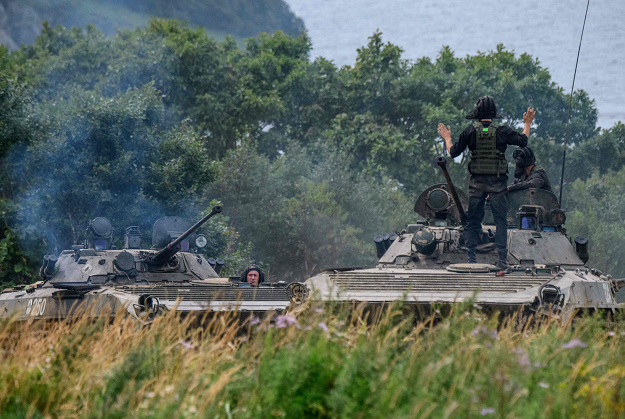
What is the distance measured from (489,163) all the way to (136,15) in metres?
46.7

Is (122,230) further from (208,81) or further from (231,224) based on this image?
(208,81)

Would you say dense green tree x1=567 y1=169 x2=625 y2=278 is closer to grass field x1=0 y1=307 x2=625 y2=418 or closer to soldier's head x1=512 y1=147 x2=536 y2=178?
soldier's head x1=512 y1=147 x2=536 y2=178

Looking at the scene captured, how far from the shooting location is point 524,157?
38.5 feet

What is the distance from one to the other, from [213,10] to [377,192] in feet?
88.9

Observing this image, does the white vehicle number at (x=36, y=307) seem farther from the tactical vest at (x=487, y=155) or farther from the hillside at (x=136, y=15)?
the hillside at (x=136, y=15)

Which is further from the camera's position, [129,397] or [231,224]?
[231,224]

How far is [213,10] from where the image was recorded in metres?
53.1

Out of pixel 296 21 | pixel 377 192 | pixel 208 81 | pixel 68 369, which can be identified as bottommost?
pixel 68 369

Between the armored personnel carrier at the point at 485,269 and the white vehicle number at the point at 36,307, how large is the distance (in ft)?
11.1

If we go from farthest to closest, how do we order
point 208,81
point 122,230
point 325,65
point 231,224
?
point 325,65 < point 208,81 < point 231,224 < point 122,230

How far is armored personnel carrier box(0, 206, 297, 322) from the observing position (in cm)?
982

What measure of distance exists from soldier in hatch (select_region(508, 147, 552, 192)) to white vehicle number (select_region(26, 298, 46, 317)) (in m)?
6.42

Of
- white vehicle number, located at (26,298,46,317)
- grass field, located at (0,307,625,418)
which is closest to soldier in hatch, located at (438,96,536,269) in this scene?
grass field, located at (0,307,625,418)

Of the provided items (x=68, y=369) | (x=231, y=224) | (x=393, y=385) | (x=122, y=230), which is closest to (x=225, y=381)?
(x=393, y=385)
